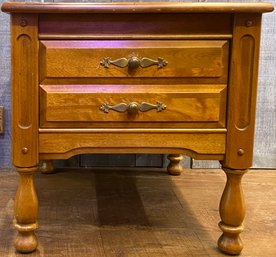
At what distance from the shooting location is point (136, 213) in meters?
1.59

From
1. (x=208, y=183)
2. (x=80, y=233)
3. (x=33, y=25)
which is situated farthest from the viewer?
(x=208, y=183)

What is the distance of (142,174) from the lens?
2.01m

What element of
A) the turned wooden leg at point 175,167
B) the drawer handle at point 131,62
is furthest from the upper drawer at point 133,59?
the turned wooden leg at point 175,167

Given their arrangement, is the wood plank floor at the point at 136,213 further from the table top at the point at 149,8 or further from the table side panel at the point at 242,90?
the table top at the point at 149,8

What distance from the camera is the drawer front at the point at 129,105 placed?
4.00 ft

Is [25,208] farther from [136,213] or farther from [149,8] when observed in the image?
[149,8]

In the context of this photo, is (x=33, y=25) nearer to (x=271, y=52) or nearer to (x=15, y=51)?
(x=15, y=51)

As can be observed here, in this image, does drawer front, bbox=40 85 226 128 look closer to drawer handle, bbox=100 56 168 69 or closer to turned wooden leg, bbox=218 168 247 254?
drawer handle, bbox=100 56 168 69

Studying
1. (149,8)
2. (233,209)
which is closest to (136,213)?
(233,209)

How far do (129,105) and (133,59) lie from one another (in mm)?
110

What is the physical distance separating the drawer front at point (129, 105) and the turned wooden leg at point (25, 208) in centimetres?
15

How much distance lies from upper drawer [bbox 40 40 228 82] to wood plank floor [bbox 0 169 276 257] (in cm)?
46

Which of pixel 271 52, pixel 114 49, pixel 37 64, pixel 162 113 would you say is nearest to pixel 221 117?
pixel 162 113

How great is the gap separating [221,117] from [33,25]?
1.65 feet
